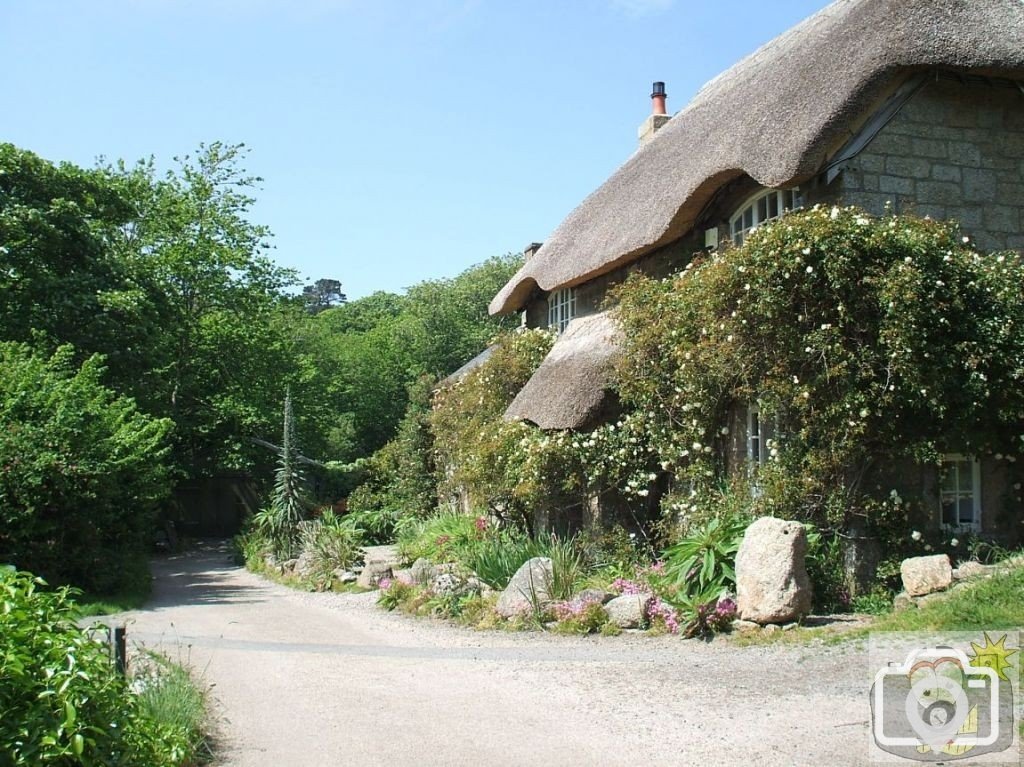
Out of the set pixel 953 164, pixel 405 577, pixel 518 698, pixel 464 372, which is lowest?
pixel 518 698

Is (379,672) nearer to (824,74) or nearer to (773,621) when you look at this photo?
(773,621)

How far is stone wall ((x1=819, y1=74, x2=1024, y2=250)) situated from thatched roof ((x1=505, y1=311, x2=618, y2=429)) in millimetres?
3494

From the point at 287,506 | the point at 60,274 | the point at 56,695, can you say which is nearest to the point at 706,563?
the point at 56,695

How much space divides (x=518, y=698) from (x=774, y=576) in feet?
9.62

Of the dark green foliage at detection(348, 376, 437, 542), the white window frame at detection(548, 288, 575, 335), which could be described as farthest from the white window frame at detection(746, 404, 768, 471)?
the dark green foliage at detection(348, 376, 437, 542)

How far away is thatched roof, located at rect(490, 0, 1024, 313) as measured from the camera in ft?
33.3

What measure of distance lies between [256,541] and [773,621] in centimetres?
1295

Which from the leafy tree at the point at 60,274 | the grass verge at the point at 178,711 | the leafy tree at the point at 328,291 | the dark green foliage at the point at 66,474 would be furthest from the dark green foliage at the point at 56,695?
the leafy tree at the point at 328,291

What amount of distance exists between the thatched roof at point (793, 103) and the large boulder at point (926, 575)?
4.30m

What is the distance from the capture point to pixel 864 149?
34.3 ft

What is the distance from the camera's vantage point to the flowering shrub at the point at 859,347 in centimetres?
911

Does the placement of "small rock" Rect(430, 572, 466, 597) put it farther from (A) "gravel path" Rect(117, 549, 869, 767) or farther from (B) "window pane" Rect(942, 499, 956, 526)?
(B) "window pane" Rect(942, 499, 956, 526)

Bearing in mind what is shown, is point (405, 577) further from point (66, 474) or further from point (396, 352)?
point (396, 352)

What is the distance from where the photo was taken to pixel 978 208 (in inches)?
432
